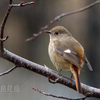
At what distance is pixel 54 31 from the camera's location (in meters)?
4.14

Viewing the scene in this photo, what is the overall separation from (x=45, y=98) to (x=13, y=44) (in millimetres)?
2658

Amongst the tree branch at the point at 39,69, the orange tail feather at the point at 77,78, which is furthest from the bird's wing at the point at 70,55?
the tree branch at the point at 39,69

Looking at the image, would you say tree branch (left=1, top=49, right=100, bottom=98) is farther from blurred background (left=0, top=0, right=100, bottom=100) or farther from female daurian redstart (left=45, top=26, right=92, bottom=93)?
blurred background (left=0, top=0, right=100, bottom=100)

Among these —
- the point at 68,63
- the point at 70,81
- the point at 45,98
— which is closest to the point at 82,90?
the point at 70,81

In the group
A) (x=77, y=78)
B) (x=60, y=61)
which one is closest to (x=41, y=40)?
(x=60, y=61)

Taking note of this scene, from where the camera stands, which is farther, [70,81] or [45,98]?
[45,98]

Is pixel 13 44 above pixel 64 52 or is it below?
below

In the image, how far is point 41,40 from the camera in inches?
308

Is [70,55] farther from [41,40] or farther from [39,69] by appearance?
[41,40]

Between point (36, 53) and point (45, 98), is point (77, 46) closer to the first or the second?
point (45, 98)

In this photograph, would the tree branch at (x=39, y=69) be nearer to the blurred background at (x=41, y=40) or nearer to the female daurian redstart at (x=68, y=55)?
the female daurian redstart at (x=68, y=55)

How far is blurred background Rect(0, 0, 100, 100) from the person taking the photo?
6.17 meters

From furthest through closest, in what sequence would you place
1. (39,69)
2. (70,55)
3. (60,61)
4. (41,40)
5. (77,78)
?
(41,40), (60,61), (70,55), (77,78), (39,69)

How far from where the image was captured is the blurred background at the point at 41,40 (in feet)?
20.2
